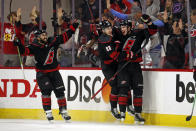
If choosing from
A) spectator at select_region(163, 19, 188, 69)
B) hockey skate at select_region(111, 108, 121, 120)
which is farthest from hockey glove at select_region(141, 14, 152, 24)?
hockey skate at select_region(111, 108, 121, 120)

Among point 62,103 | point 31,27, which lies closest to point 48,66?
point 62,103

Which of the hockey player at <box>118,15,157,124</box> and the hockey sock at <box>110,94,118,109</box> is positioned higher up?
the hockey player at <box>118,15,157,124</box>

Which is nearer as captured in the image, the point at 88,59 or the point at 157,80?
the point at 157,80

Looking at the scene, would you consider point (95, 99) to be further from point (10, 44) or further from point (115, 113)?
point (10, 44)

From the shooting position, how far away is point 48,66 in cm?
1033

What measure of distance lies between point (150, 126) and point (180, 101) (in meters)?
0.55

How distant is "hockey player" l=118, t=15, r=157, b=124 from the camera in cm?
988

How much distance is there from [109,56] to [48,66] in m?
0.95

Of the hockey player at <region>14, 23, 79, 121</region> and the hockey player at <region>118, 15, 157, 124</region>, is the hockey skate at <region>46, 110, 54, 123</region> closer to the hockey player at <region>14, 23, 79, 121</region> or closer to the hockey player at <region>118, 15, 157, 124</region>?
the hockey player at <region>14, 23, 79, 121</region>

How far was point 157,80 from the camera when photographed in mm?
9961

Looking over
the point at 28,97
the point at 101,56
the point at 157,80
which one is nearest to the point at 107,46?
the point at 101,56

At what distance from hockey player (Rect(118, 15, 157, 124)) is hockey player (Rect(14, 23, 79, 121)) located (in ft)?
2.71

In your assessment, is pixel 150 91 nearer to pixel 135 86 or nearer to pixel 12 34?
pixel 135 86

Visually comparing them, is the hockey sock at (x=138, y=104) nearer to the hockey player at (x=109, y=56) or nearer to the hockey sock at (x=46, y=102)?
the hockey player at (x=109, y=56)
